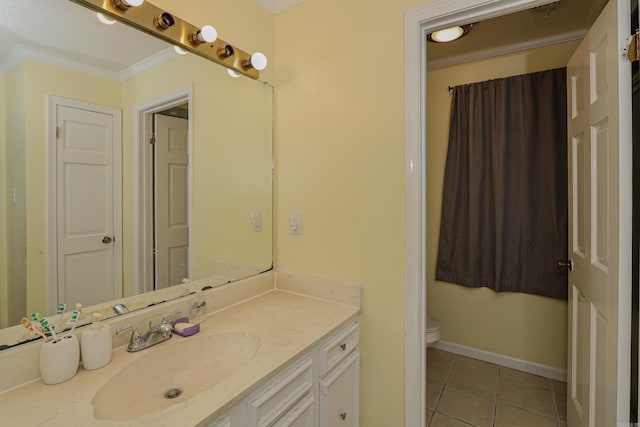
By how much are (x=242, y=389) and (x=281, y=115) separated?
139 cm

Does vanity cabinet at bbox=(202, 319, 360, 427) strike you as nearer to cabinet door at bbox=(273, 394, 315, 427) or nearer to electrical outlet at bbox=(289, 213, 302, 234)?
cabinet door at bbox=(273, 394, 315, 427)

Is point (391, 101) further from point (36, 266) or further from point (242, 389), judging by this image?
point (36, 266)

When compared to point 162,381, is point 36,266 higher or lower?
higher

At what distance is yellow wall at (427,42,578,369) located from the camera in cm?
224

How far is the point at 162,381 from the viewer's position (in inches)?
39.4

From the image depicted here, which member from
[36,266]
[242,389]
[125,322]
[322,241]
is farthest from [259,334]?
[36,266]

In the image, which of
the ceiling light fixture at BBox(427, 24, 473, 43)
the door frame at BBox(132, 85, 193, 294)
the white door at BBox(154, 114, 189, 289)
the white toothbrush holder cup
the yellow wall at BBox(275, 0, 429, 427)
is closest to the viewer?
the white toothbrush holder cup

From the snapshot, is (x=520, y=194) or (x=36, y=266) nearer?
(x=36, y=266)

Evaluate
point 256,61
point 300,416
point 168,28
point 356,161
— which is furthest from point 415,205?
point 168,28

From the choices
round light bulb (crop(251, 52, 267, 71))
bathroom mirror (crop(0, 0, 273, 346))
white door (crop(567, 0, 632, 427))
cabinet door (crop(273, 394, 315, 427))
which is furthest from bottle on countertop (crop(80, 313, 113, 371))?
white door (crop(567, 0, 632, 427))

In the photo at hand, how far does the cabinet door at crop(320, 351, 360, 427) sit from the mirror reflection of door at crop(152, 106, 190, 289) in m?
0.79

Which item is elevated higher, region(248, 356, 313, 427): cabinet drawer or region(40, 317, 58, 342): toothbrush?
region(40, 317, 58, 342): toothbrush

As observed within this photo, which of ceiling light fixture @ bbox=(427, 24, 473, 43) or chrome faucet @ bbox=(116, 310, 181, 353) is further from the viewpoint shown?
ceiling light fixture @ bbox=(427, 24, 473, 43)

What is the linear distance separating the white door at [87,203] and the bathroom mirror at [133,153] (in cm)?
2
